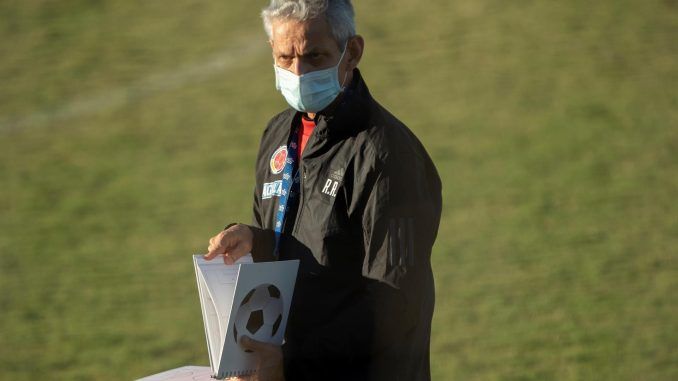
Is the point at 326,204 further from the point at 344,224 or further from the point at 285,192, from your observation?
the point at 285,192

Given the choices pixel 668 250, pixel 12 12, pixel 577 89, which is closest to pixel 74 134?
pixel 12 12

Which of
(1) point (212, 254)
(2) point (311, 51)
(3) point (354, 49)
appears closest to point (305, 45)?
(2) point (311, 51)

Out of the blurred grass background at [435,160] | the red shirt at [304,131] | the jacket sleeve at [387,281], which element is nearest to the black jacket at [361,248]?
the jacket sleeve at [387,281]

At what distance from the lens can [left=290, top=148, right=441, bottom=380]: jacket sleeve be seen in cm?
251

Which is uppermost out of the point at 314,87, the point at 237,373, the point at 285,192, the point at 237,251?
the point at 314,87

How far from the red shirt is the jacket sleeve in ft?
1.07

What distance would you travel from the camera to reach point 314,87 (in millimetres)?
2688

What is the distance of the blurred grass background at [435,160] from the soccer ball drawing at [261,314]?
2846mm

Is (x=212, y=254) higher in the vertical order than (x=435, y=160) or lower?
higher

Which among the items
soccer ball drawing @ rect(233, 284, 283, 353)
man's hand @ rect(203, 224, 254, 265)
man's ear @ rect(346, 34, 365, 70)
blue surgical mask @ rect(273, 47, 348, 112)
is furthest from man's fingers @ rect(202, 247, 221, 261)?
man's ear @ rect(346, 34, 365, 70)

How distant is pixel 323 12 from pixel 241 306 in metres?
0.70

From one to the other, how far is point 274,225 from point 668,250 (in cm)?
432

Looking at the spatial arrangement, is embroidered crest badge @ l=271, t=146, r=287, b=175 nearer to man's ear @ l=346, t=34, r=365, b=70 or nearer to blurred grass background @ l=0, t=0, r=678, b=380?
man's ear @ l=346, t=34, r=365, b=70

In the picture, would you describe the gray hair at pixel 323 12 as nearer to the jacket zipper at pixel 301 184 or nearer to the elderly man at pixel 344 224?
the elderly man at pixel 344 224
